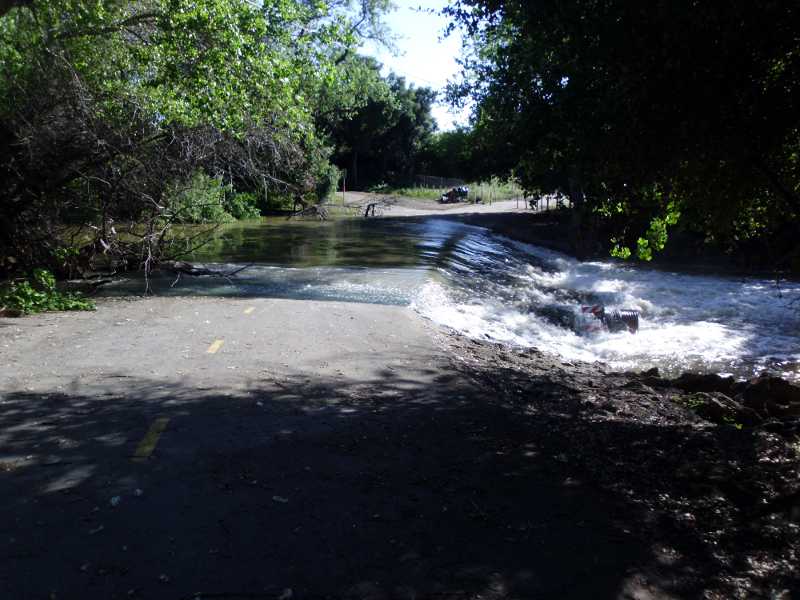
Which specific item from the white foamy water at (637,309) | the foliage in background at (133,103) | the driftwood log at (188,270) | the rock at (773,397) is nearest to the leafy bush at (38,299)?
the foliage in background at (133,103)

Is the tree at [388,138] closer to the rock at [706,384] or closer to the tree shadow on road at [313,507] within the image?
the rock at [706,384]

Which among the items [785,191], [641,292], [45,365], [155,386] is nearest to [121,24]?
[45,365]

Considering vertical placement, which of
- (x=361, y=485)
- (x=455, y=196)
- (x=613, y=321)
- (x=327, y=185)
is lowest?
(x=613, y=321)

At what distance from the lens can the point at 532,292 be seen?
21266 millimetres

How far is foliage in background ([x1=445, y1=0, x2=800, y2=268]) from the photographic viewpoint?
20.9 ft

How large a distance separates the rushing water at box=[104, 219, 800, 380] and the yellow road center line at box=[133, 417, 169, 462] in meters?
8.46

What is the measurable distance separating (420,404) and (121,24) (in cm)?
947

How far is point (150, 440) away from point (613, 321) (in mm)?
13343

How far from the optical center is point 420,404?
7809 millimetres

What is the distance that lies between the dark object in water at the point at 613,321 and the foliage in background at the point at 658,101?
8.19 m

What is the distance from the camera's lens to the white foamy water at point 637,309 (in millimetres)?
14852

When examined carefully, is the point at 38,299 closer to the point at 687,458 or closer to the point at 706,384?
the point at 687,458

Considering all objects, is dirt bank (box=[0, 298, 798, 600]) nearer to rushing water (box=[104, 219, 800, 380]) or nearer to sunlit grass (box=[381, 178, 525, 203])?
rushing water (box=[104, 219, 800, 380])

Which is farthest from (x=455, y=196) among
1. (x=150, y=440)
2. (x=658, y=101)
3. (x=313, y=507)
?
(x=313, y=507)
